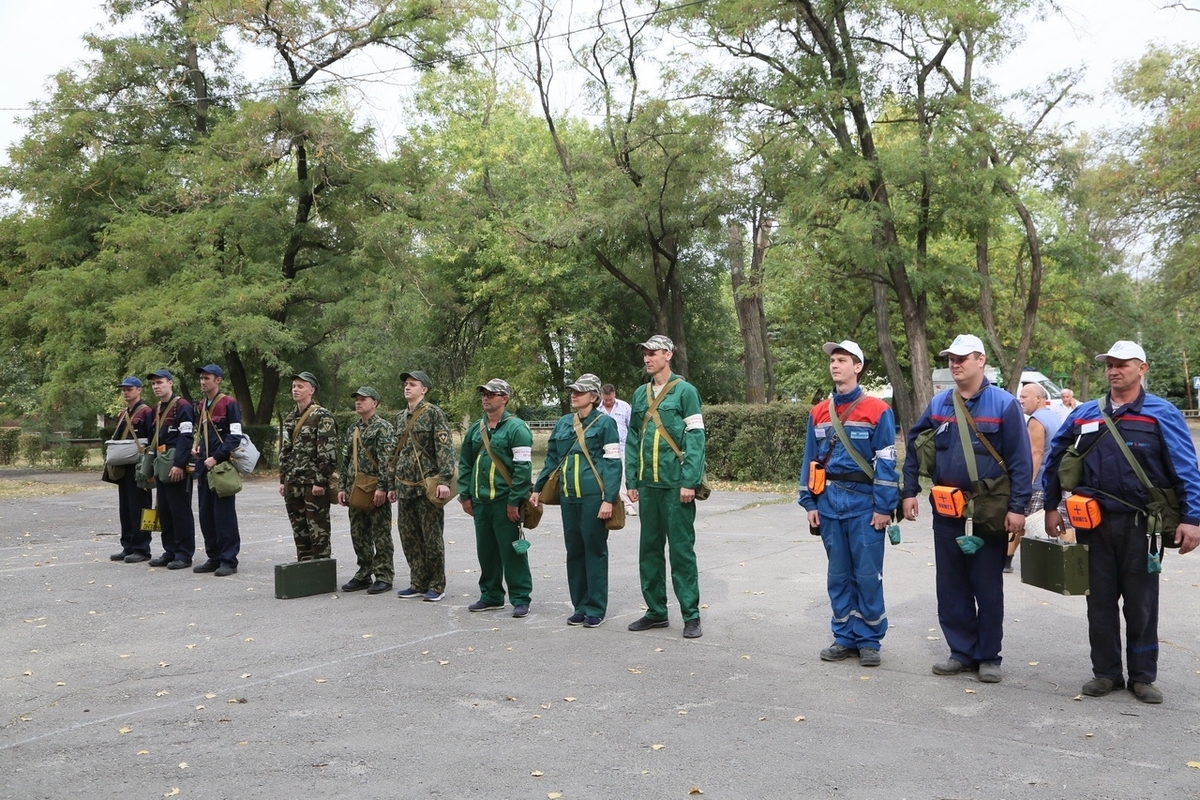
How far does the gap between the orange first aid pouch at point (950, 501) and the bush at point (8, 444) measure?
37139 millimetres

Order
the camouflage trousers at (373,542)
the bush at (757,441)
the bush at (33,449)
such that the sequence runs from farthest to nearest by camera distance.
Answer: the bush at (33,449), the bush at (757,441), the camouflage trousers at (373,542)

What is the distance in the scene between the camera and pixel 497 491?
28.3 ft

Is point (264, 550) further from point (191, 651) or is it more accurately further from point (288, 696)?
point (288, 696)

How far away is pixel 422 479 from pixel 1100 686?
18.5ft

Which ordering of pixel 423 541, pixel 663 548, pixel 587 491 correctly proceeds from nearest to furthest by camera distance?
pixel 663 548
pixel 587 491
pixel 423 541

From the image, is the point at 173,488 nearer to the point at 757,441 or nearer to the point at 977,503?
the point at 977,503

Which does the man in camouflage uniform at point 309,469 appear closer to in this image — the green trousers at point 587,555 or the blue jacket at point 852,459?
the green trousers at point 587,555

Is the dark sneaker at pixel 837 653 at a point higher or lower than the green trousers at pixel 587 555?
lower

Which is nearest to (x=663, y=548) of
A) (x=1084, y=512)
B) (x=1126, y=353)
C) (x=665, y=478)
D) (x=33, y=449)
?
(x=665, y=478)

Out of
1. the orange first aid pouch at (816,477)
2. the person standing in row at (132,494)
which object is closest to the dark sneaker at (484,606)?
the orange first aid pouch at (816,477)

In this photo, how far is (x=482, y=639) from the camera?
25.2ft

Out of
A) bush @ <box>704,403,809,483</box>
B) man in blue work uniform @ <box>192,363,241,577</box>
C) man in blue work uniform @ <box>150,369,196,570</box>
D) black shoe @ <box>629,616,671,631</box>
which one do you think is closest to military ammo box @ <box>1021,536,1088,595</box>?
black shoe @ <box>629,616,671,631</box>

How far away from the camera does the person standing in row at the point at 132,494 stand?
480 inches

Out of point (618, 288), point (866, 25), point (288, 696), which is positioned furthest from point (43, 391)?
point (288, 696)
